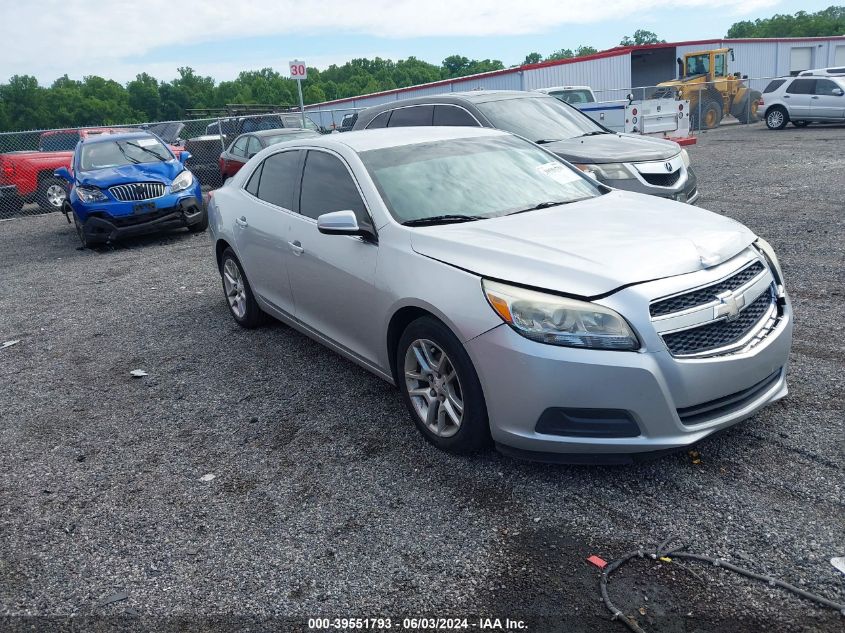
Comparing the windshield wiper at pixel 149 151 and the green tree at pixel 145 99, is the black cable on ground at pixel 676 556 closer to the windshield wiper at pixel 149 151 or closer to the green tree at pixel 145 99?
the windshield wiper at pixel 149 151

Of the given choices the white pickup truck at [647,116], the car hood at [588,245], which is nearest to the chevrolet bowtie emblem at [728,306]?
the car hood at [588,245]

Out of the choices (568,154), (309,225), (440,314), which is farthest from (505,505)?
(568,154)

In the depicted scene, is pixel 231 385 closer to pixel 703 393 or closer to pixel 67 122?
pixel 703 393

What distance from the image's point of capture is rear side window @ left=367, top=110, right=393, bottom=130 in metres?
10.3

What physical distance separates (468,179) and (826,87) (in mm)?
23041

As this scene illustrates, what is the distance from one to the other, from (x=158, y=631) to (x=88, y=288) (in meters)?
7.40

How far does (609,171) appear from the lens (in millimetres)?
8336

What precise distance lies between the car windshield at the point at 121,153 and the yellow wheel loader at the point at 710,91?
20.2 metres

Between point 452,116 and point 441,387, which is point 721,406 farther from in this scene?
point 452,116

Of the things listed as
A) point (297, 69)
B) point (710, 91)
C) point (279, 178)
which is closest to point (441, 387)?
point (279, 178)

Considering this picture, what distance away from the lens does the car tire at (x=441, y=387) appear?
364cm

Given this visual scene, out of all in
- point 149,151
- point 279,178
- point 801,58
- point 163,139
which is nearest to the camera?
point 279,178

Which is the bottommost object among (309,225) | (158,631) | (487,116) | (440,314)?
(158,631)

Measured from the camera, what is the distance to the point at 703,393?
3.33m
